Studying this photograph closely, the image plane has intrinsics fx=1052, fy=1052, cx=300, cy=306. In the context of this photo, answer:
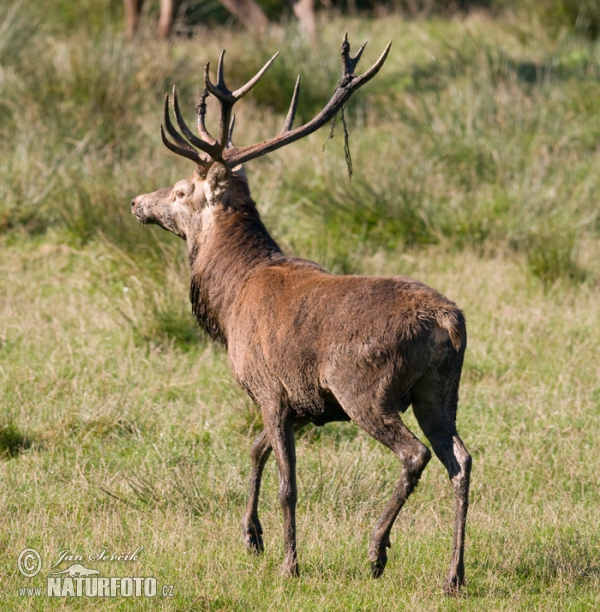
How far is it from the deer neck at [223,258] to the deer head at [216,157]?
7cm

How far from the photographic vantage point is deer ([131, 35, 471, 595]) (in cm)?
427

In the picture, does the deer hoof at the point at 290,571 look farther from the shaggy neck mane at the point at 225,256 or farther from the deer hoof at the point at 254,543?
the shaggy neck mane at the point at 225,256

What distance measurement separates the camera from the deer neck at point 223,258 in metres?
5.05

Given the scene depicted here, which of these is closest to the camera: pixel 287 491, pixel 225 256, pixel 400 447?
pixel 400 447

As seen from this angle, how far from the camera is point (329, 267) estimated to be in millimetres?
8547

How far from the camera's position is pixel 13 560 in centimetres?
465

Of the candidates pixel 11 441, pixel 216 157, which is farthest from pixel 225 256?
pixel 11 441

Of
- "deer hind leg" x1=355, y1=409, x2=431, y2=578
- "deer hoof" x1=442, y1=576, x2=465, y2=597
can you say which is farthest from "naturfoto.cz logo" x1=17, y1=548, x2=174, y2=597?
"deer hoof" x1=442, y1=576, x2=465, y2=597

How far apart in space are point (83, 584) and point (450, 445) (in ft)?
5.44

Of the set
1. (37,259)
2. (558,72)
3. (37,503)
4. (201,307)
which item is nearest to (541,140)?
(558,72)

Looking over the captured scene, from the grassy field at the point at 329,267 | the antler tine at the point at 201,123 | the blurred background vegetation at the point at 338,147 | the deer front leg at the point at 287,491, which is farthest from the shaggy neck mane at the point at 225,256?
the blurred background vegetation at the point at 338,147

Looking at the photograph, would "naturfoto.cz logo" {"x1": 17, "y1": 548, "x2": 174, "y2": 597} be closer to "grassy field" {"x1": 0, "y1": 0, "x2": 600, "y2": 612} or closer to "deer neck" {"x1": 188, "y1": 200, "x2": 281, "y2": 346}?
"grassy field" {"x1": 0, "y1": 0, "x2": 600, "y2": 612}

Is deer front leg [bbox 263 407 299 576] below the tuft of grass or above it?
above

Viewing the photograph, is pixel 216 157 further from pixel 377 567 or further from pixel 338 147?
pixel 338 147
